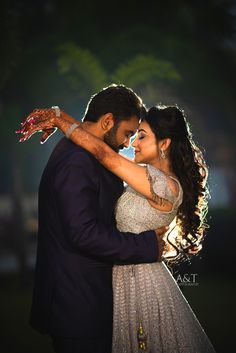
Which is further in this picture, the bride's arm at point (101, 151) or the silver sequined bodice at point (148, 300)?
the silver sequined bodice at point (148, 300)

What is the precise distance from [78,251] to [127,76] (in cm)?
1061

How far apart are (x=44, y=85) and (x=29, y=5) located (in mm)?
2802

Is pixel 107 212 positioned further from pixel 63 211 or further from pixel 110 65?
pixel 110 65

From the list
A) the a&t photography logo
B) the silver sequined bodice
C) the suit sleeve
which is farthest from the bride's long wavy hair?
the a&t photography logo

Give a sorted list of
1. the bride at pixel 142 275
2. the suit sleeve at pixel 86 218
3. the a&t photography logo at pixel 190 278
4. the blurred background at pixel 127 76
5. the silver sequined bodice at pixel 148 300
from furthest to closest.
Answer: the blurred background at pixel 127 76 → the a&t photography logo at pixel 190 278 → the silver sequined bodice at pixel 148 300 → the bride at pixel 142 275 → the suit sleeve at pixel 86 218

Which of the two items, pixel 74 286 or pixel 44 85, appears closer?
pixel 74 286

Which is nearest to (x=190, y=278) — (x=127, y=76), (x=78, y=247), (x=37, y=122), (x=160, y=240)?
(x=127, y=76)

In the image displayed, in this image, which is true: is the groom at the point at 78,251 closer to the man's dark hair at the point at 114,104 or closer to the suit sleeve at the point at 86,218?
the suit sleeve at the point at 86,218

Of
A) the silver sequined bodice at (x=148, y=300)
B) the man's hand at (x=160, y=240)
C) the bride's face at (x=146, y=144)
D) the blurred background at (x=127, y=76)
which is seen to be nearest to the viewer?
the man's hand at (x=160, y=240)

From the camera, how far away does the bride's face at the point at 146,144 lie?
4.16 meters

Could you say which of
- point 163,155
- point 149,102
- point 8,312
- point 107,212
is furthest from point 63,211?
point 149,102

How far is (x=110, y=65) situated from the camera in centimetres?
1415

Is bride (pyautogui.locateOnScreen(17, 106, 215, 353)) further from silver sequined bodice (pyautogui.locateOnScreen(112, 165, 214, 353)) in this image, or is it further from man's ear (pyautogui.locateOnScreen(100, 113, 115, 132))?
man's ear (pyautogui.locateOnScreen(100, 113, 115, 132))

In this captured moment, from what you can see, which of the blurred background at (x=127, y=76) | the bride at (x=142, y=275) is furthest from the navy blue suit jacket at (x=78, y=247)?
the blurred background at (x=127, y=76)
